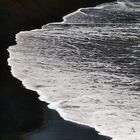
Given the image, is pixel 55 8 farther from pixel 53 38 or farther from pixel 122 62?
pixel 122 62

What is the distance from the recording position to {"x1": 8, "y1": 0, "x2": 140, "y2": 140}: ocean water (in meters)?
12.7

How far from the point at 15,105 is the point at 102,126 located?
2.72 m

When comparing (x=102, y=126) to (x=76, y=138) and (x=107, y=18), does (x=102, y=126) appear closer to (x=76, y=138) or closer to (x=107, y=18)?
(x=76, y=138)

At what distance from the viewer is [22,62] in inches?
727

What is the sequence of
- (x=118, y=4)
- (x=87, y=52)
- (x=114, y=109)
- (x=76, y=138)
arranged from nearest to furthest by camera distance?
1. (x=76, y=138)
2. (x=114, y=109)
3. (x=87, y=52)
4. (x=118, y=4)

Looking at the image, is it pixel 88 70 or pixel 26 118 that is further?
pixel 88 70

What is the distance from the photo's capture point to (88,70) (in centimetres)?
1738

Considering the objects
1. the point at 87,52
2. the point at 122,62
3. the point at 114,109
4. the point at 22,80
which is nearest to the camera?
the point at 114,109

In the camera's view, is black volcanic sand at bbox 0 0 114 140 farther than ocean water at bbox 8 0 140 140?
No

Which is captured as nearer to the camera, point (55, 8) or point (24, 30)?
point (24, 30)

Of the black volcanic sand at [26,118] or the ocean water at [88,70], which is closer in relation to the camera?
the black volcanic sand at [26,118]

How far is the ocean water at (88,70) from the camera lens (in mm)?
12656

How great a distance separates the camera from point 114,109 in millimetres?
13070

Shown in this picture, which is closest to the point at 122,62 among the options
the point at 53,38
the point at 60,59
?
the point at 60,59
